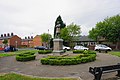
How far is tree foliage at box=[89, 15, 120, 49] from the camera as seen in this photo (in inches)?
1944

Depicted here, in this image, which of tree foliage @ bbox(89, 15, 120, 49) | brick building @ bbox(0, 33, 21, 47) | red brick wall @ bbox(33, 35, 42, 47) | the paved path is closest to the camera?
the paved path

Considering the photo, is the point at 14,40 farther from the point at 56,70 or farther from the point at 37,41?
the point at 56,70

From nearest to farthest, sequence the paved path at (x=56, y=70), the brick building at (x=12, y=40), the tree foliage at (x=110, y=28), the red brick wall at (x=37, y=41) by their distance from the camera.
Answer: the paved path at (x=56, y=70), the tree foliage at (x=110, y=28), the brick building at (x=12, y=40), the red brick wall at (x=37, y=41)

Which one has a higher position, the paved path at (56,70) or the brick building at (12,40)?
the brick building at (12,40)

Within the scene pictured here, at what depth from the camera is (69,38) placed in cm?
5678

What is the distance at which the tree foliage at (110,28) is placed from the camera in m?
49.4

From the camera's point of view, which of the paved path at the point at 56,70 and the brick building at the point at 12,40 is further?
the brick building at the point at 12,40

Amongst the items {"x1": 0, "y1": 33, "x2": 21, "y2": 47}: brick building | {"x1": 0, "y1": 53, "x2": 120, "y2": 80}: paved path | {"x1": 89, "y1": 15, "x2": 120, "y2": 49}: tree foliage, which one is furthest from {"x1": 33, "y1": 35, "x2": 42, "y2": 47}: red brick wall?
{"x1": 0, "y1": 53, "x2": 120, "y2": 80}: paved path

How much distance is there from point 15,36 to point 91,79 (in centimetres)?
8447

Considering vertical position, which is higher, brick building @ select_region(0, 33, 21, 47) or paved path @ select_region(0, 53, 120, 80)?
brick building @ select_region(0, 33, 21, 47)

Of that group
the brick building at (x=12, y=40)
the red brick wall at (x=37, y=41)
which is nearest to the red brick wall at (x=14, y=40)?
the brick building at (x=12, y=40)

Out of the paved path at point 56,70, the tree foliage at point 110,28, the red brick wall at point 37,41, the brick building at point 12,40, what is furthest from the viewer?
the red brick wall at point 37,41

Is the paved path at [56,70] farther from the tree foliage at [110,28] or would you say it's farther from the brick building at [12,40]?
the brick building at [12,40]

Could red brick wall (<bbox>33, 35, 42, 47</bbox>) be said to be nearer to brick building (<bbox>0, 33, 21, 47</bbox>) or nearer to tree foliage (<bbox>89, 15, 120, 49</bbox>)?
brick building (<bbox>0, 33, 21, 47</bbox>)
